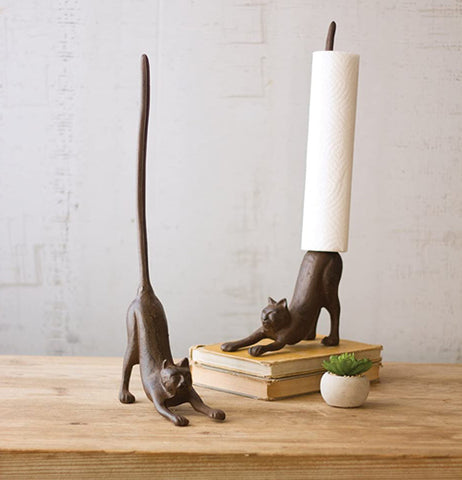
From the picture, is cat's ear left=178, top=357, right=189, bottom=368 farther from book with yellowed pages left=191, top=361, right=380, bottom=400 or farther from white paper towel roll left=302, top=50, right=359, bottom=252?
white paper towel roll left=302, top=50, right=359, bottom=252

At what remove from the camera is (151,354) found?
939 millimetres

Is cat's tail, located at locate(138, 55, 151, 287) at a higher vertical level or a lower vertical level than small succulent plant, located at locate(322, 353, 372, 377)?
higher

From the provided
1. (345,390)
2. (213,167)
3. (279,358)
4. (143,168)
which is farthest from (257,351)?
(213,167)

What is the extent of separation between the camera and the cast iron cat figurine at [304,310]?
1046 mm

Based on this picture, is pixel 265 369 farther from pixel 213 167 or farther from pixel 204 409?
pixel 213 167

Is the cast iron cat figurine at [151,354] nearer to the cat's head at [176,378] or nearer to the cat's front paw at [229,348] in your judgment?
the cat's head at [176,378]

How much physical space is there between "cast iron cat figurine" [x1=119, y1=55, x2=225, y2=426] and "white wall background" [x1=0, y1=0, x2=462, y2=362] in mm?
516

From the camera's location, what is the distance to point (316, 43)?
4.85 ft

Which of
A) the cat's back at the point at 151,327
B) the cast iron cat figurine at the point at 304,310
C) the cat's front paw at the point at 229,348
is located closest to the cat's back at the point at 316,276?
the cast iron cat figurine at the point at 304,310

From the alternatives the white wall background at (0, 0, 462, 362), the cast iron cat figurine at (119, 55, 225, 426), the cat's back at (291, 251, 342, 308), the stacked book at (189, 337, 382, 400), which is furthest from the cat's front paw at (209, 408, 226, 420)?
the white wall background at (0, 0, 462, 362)

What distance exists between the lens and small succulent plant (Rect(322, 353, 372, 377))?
0.96 meters

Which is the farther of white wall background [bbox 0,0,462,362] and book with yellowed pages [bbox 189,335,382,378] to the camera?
white wall background [bbox 0,0,462,362]

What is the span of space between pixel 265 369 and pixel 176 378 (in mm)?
152

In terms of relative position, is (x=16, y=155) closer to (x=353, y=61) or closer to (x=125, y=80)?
(x=125, y=80)
